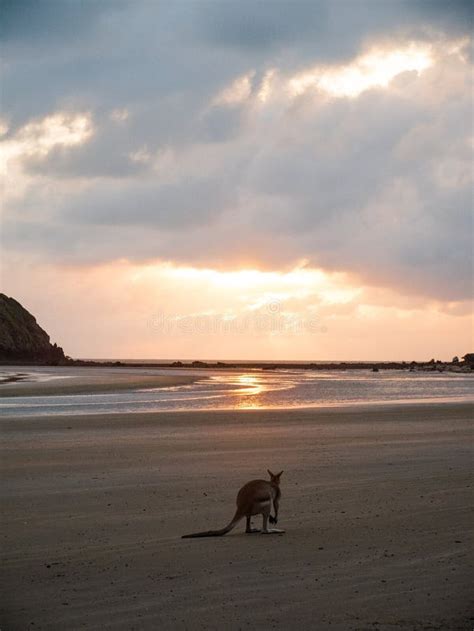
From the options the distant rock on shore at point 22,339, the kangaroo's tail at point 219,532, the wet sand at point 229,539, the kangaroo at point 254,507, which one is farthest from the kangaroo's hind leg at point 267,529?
the distant rock on shore at point 22,339

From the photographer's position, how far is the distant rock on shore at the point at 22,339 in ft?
419

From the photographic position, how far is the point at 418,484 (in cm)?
1248

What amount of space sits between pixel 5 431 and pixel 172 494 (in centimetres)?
1047

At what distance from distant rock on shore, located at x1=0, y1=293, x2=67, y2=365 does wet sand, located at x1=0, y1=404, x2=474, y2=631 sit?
11227 cm

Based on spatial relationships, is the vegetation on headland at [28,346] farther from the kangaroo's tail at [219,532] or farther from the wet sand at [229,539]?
the kangaroo's tail at [219,532]

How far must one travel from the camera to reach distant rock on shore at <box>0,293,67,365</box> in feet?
419

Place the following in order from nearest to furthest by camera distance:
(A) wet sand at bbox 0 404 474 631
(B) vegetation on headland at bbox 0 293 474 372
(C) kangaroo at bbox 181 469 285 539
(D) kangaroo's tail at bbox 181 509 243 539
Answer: (A) wet sand at bbox 0 404 474 631
(D) kangaroo's tail at bbox 181 509 243 539
(C) kangaroo at bbox 181 469 285 539
(B) vegetation on headland at bbox 0 293 474 372

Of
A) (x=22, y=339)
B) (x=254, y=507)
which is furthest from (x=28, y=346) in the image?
(x=254, y=507)

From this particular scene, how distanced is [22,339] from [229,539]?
128343 millimetres

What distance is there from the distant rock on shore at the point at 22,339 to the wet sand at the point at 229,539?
112 meters

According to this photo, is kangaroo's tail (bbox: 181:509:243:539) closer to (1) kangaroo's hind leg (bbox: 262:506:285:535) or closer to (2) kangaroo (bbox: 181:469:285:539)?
(2) kangaroo (bbox: 181:469:285:539)

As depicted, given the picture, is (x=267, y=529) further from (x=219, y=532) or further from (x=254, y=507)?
(x=219, y=532)

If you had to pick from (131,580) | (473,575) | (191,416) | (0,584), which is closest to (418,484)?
(473,575)

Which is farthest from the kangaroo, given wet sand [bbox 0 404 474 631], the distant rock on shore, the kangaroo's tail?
the distant rock on shore
